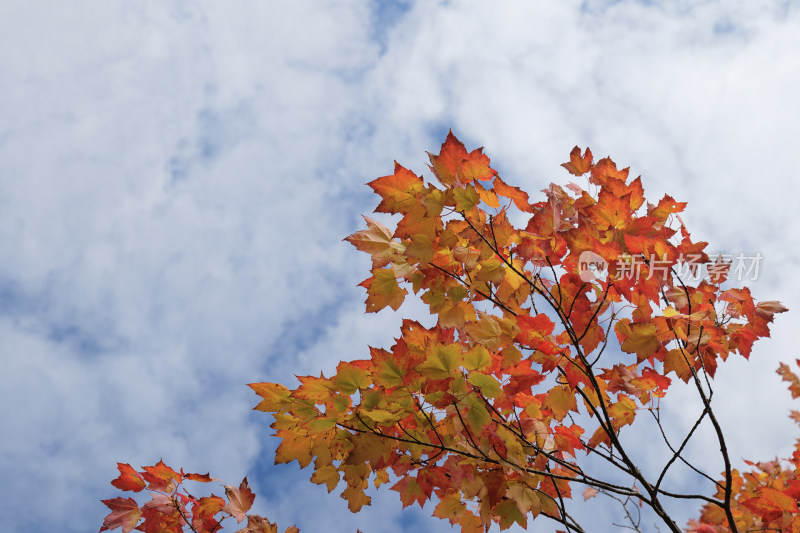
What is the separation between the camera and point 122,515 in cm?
309

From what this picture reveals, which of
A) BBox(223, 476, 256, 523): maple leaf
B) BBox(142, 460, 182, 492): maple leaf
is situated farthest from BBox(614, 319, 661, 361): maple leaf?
BBox(142, 460, 182, 492): maple leaf

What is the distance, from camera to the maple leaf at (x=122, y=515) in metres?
3.03

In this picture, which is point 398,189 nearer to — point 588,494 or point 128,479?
point 128,479

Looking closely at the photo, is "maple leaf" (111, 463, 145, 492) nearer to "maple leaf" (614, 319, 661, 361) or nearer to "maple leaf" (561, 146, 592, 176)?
"maple leaf" (614, 319, 661, 361)

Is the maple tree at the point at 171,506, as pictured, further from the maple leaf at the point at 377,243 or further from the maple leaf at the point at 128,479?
the maple leaf at the point at 377,243

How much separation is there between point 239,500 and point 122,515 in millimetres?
618

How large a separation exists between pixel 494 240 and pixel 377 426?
3.36 feet

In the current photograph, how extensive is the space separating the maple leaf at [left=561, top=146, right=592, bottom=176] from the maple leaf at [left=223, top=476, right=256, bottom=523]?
2.68 metres

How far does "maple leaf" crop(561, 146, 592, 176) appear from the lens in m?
3.37

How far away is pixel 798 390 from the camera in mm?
7980

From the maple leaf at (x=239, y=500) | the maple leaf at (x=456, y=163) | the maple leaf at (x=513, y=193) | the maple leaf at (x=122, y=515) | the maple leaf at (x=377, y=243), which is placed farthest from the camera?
the maple leaf at (x=239, y=500)

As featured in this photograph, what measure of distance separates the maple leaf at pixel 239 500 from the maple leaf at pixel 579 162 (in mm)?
2676

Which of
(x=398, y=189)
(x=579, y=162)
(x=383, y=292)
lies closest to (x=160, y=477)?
(x=383, y=292)
